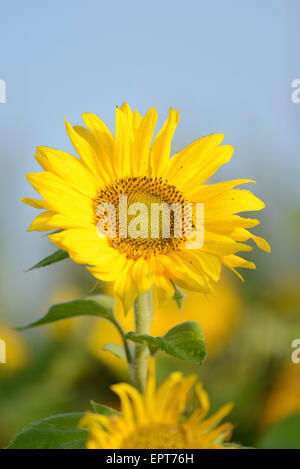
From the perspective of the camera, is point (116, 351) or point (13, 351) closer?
point (116, 351)

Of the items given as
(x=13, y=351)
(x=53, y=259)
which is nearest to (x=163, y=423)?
(x=53, y=259)

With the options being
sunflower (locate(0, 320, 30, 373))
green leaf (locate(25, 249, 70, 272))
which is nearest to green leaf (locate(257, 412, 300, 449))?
green leaf (locate(25, 249, 70, 272))

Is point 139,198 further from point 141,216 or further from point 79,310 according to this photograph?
point 79,310

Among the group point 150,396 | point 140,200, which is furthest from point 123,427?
point 140,200

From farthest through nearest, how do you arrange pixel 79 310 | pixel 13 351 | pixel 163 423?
pixel 13 351
pixel 79 310
pixel 163 423

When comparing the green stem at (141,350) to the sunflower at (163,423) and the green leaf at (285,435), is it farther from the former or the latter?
the green leaf at (285,435)

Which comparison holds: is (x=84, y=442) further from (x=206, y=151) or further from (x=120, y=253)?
(x=206, y=151)
